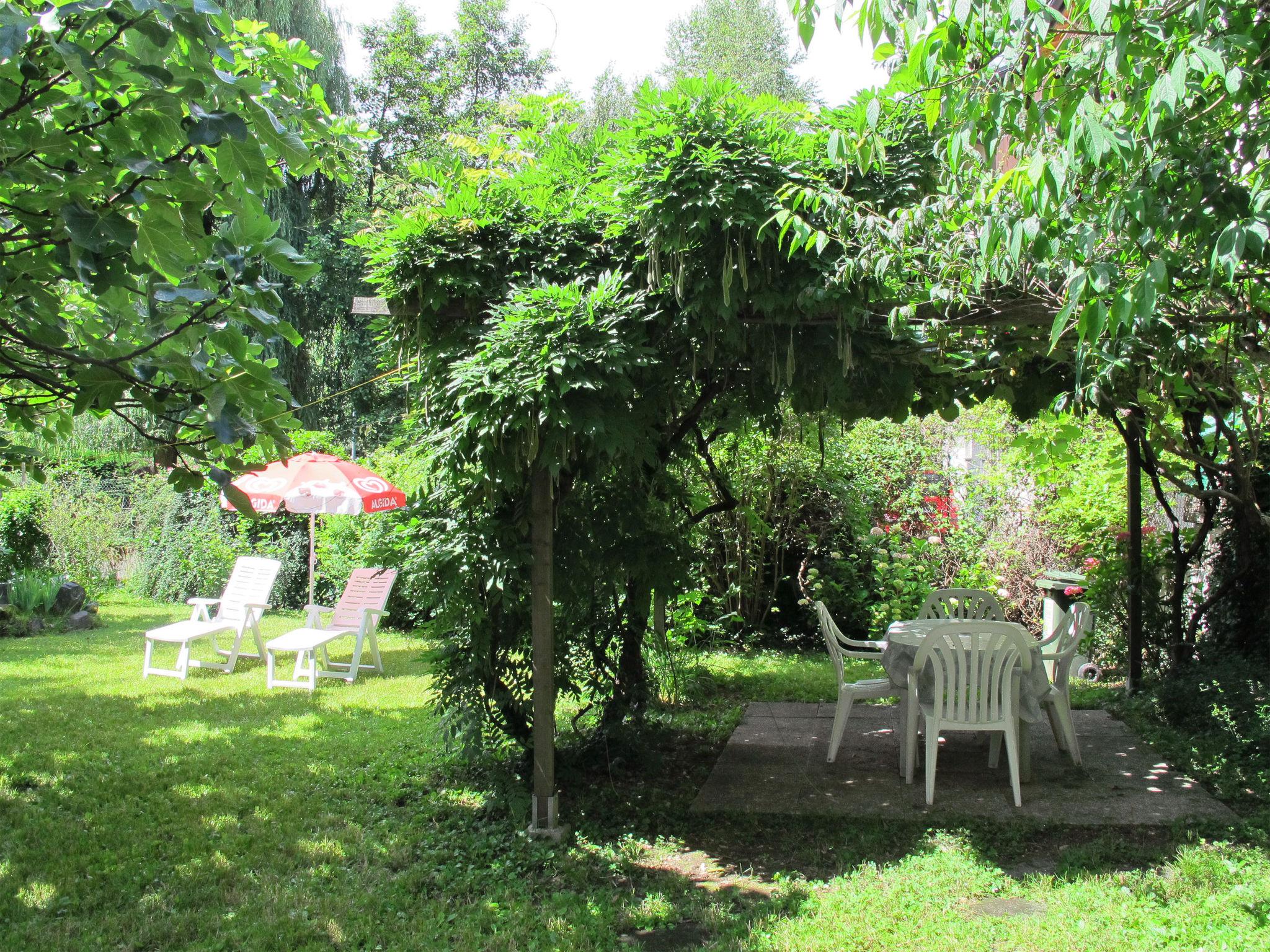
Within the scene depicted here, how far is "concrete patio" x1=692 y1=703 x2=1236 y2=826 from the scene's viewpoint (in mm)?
4328

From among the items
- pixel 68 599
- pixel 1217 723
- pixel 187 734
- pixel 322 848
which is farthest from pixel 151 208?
pixel 68 599

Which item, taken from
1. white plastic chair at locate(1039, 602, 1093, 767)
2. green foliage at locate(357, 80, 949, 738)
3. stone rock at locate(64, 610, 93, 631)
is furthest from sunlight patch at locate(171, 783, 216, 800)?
stone rock at locate(64, 610, 93, 631)

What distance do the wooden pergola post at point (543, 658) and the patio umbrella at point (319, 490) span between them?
11.1ft

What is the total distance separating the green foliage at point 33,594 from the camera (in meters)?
9.64

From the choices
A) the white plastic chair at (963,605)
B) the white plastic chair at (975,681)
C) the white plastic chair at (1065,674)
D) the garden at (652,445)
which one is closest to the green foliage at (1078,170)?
the garden at (652,445)

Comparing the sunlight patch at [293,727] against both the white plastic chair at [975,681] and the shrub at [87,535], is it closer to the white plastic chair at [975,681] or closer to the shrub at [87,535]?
the white plastic chair at [975,681]

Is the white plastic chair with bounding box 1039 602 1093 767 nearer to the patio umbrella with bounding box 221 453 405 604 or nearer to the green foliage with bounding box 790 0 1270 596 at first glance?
the green foliage with bounding box 790 0 1270 596

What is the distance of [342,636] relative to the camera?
7566mm

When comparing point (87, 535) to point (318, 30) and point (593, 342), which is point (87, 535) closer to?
point (318, 30)

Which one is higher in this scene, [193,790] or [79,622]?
[79,622]

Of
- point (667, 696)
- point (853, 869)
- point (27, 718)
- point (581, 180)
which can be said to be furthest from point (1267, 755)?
point (27, 718)

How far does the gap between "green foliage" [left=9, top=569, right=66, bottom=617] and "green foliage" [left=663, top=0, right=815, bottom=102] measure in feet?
61.9

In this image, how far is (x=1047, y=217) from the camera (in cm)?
233

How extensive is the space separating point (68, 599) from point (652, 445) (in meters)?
8.75
